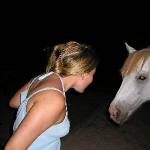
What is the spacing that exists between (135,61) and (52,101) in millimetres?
1941

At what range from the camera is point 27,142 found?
1.62 m

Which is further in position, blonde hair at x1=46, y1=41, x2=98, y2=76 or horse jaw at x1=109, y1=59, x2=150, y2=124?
horse jaw at x1=109, y1=59, x2=150, y2=124

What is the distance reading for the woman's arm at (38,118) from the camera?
5.24 feet

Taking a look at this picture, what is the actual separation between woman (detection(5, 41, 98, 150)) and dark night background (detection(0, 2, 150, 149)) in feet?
24.6

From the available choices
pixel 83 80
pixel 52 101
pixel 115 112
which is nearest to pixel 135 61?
pixel 115 112

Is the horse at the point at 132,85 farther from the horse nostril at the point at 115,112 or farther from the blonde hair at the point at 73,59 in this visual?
the blonde hair at the point at 73,59

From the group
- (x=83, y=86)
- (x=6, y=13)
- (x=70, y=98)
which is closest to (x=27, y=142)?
(x=83, y=86)

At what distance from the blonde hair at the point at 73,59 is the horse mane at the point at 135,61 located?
1457 mm

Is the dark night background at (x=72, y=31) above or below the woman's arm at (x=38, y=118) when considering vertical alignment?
below

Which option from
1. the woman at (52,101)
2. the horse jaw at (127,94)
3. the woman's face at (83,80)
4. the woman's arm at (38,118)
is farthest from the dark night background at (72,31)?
the woman's arm at (38,118)

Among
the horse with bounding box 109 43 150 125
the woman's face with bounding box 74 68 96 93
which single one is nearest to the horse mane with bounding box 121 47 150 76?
the horse with bounding box 109 43 150 125

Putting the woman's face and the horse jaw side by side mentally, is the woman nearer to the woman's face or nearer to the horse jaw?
the woman's face

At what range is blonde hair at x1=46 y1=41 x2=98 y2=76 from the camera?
1.92m

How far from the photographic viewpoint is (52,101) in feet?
5.49
